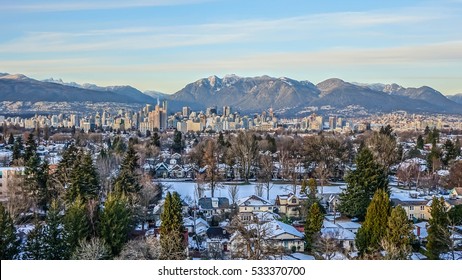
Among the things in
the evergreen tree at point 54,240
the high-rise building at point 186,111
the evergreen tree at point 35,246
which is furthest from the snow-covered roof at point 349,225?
the high-rise building at point 186,111

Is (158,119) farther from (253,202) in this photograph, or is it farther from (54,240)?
(54,240)

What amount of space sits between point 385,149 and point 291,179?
2.99m

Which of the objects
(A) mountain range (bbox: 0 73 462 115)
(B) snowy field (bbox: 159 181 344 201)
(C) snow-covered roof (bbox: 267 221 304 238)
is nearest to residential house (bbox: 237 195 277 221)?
(B) snowy field (bbox: 159 181 344 201)

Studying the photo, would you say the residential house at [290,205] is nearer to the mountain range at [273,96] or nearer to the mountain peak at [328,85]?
the mountain range at [273,96]

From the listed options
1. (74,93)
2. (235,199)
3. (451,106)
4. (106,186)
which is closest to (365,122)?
(451,106)

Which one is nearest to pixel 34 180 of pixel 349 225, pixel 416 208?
pixel 349 225

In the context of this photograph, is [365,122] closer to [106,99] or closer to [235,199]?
[106,99]

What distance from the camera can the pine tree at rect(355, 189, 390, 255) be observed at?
6160 millimetres

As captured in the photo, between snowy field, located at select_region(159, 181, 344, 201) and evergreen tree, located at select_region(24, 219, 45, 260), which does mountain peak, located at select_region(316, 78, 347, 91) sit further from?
evergreen tree, located at select_region(24, 219, 45, 260)

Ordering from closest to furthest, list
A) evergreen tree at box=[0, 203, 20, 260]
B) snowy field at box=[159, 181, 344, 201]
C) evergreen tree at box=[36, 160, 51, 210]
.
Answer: evergreen tree at box=[0, 203, 20, 260] < evergreen tree at box=[36, 160, 51, 210] < snowy field at box=[159, 181, 344, 201]

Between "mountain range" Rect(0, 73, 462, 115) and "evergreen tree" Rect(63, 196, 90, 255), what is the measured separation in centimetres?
1021

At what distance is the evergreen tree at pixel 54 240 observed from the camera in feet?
17.5

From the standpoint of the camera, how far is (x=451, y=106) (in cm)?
2652

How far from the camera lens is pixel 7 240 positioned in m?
5.09
